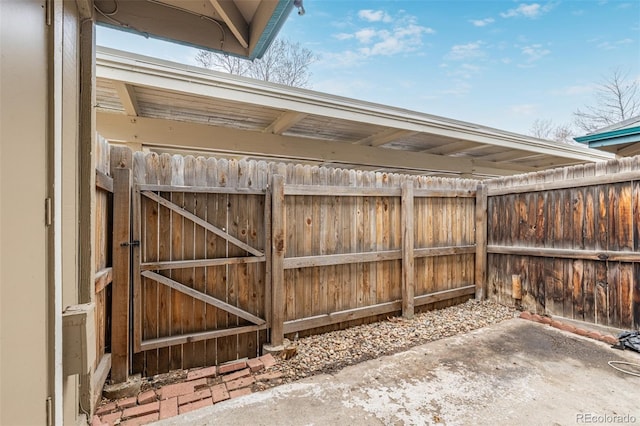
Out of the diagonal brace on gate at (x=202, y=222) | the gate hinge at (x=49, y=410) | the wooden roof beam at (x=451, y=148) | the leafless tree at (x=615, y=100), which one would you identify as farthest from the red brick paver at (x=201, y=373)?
the leafless tree at (x=615, y=100)

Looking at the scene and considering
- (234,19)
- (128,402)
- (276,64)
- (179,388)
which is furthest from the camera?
(276,64)

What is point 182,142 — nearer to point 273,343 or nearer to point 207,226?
point 207,226

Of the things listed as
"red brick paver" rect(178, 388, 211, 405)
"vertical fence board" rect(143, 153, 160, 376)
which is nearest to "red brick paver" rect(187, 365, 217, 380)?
"red brick paver" rect(178, 388, 211, 405)

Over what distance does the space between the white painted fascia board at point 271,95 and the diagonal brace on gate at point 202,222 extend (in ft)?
3.43

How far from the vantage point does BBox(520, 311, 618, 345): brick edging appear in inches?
124

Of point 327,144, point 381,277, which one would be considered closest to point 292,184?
point 327,144

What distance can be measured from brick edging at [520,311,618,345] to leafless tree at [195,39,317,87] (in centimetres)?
747

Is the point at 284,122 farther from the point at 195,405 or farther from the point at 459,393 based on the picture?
the point at 459,393

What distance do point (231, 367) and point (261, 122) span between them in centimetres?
280

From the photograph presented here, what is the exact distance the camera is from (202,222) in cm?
274

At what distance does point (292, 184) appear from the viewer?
3189 millimetres

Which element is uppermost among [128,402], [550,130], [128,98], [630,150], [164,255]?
[550,130]

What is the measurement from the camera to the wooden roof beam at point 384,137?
13.3 feet

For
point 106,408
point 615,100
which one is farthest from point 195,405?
point 615,100
